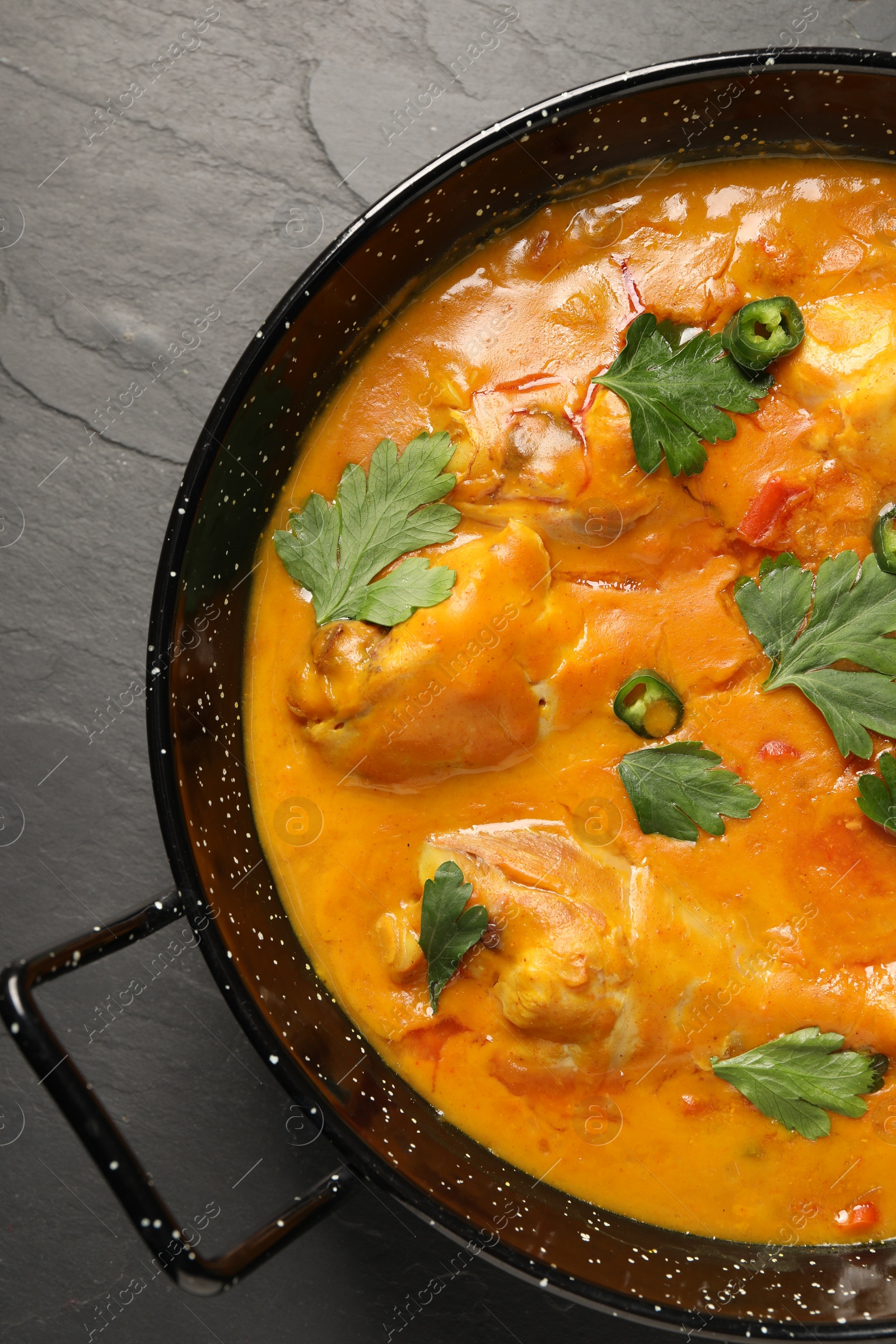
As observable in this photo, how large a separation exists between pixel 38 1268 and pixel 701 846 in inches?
109

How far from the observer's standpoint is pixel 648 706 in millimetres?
2961

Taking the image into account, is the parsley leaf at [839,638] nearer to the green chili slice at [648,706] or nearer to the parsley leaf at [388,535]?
the green chili slice at [648,706]

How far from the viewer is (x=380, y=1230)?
339 centimetres

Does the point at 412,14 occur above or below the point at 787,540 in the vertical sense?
above

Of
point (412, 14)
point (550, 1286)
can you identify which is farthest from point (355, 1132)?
point (412, 14)

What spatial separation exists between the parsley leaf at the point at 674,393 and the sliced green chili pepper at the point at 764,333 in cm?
5

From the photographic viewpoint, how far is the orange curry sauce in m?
2.92

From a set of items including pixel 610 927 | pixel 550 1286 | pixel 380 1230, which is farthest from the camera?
pixel 380 1230

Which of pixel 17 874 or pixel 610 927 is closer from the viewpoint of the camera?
pixel 610 927

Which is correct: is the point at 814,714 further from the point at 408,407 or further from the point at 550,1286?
the point at 550,1286

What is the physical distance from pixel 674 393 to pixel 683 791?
1180 mm

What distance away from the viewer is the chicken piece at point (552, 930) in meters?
2.89

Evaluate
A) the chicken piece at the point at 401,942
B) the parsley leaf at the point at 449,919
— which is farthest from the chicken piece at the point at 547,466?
the chicken piece at the point at 401,942

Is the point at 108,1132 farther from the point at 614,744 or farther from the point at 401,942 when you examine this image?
the point at 614,744
